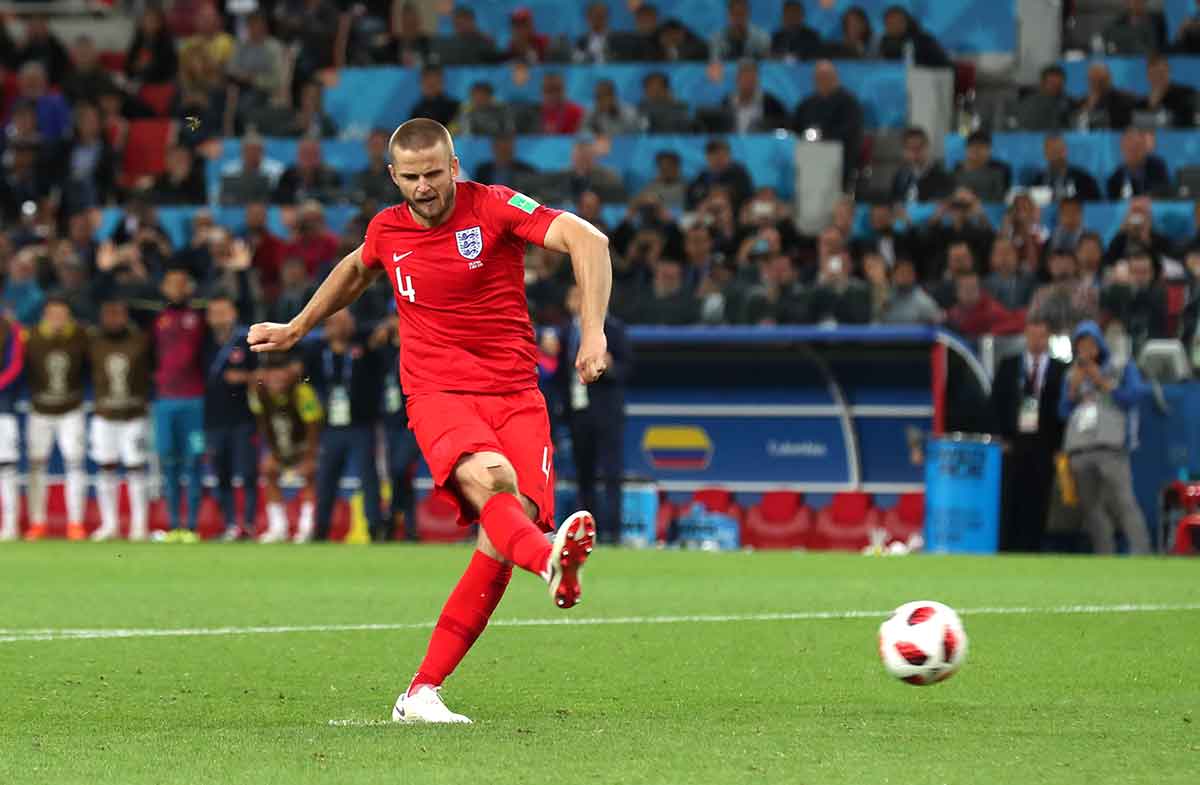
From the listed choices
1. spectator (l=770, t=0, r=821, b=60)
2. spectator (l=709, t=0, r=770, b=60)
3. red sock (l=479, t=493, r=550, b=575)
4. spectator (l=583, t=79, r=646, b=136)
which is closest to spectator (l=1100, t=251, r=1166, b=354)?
spectator (l=770, t=0, r=821, b=60)

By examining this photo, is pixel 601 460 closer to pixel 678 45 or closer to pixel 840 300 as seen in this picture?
pixel 840 300

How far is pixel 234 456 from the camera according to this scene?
20.9 meters

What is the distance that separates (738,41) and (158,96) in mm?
7689

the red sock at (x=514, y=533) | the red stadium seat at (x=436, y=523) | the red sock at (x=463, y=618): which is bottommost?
the red stadium seat at (x=436, y=523)

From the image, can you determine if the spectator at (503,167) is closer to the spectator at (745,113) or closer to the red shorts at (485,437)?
the spectator at (745,113)

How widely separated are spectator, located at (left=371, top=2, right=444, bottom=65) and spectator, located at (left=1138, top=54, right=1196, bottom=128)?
319 inches

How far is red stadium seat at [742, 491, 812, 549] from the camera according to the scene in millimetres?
20156

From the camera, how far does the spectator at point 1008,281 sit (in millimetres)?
19250

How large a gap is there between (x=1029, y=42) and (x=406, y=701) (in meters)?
18.2

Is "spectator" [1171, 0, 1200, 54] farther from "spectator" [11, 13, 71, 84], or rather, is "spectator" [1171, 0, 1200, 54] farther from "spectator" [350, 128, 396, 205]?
"spectator" [11, 13, 71, 84]

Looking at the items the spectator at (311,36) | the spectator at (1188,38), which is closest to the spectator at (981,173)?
the spectator at (1188,38)

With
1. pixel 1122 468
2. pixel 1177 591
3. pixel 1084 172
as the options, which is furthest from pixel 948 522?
pixel 1177 591

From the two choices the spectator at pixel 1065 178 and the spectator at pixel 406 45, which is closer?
the spectator at pixel 1065 178

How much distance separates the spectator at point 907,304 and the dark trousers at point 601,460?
2483 millimetres
